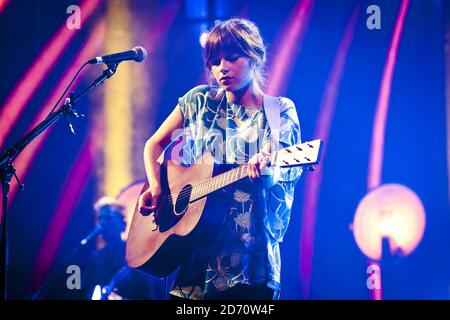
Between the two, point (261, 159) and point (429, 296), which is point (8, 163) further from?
point (429, 296)

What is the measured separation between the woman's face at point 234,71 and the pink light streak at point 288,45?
70cm

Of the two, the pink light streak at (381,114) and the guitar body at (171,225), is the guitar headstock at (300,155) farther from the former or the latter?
the pink light streak at (381,114)

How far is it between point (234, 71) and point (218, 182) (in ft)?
2.09

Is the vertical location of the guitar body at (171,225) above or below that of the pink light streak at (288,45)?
below

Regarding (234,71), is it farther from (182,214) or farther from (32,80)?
(32,80)

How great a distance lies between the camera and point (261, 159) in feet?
8.09

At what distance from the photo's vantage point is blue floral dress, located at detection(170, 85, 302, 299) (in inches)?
100

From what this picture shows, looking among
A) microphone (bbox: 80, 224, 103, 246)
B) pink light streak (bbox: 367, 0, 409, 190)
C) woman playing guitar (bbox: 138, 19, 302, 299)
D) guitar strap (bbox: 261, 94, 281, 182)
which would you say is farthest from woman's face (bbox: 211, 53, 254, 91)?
microphone (bbox: 80, 224, 103, 246)

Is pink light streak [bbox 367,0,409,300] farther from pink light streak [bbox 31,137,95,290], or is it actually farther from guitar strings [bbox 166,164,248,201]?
pink light streak [bbox 31,137,95,290]

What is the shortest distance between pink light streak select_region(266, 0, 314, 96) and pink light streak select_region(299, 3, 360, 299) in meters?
0.28

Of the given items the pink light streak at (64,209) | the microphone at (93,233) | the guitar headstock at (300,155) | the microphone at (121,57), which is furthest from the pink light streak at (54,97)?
the guitar headstock at (300,155)

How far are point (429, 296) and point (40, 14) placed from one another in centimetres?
339

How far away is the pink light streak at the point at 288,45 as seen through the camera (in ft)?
11.7
